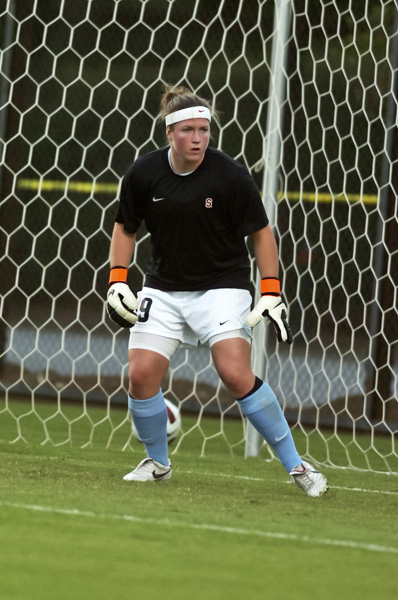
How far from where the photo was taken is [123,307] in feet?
11.7

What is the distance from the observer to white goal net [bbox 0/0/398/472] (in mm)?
5969

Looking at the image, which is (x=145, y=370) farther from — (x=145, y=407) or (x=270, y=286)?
(x=270, y=286)

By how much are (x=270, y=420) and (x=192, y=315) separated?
0.42m

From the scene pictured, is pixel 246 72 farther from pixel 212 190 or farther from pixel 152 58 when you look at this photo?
pixel 212 190

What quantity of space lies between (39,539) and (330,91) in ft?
12.3

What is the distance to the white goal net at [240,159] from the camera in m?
5.97

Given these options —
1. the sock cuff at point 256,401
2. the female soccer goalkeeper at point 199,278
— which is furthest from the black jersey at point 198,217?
the sock cuff at point 256,401

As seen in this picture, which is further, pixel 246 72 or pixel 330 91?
pixel 246 72

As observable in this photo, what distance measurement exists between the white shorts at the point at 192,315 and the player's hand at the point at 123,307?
0.04 metres

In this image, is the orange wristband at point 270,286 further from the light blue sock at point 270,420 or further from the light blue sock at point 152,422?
the light blue sock at point 152,422

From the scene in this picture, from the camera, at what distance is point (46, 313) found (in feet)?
21.8

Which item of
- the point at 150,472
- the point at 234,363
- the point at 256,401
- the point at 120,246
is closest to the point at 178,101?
the point at 120,246

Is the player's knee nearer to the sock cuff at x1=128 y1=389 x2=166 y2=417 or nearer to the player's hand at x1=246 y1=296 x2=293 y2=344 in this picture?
the player's hand at x1=246 y1=296 x2=293 y2=344

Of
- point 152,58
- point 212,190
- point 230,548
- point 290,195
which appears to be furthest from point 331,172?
point 230,548
